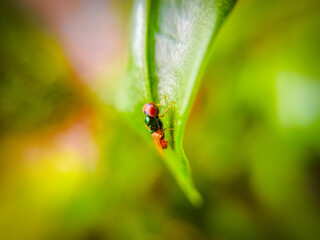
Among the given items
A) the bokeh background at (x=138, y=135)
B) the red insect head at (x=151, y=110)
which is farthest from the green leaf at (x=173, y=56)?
the bokeh background at (x=138, y=135)

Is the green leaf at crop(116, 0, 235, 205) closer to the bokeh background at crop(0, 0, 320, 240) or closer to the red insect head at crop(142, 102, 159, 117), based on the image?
the red insect head at crop(142, 102, 159, 117)

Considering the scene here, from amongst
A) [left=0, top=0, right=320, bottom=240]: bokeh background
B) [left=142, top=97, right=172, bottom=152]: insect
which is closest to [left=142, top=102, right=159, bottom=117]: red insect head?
[left=142, top=97, right=172, bottom=152]: insect

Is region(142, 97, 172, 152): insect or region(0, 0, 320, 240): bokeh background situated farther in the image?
region(0, 0, 320, 240): bokeh background

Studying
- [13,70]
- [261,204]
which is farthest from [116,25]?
[261,204]

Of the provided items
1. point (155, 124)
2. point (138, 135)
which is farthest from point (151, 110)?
point (138, 135)

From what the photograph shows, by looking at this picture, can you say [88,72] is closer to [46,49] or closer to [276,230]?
[46,49]

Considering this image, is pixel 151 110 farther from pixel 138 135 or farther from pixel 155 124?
pixel 138 135

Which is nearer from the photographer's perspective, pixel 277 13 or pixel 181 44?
pixel 181 44

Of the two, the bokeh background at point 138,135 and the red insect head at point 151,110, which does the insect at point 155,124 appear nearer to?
the red insect head at point 151,110
